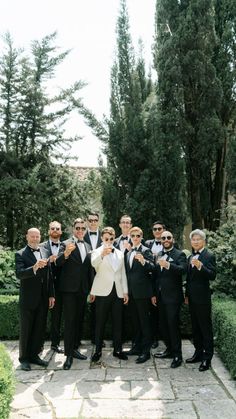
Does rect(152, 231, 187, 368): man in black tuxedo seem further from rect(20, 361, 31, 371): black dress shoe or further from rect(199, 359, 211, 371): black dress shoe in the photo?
rect(20, 361, 31, 371): black dress shoe

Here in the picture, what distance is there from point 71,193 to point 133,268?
31.9 feet

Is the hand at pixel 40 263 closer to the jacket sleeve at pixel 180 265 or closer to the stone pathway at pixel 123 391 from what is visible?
the stone pathway at pixel 123 391

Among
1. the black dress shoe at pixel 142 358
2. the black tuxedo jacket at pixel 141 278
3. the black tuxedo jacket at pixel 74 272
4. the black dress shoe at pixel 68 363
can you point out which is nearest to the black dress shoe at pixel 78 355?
the black dress shoe at pixel 68 363

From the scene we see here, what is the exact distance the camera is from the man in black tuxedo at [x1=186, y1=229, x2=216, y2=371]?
580 centimetres

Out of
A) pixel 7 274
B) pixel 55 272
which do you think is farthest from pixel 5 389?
pixel 7 274

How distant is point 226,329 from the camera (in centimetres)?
592

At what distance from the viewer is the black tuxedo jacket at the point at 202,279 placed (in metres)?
5.80

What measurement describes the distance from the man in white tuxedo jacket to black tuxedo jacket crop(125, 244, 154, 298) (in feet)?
0.38

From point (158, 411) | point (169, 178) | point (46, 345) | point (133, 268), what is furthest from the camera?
point (169, 178)

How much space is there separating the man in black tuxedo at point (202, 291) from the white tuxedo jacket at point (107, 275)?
3.14ft

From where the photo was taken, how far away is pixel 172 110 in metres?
15.6

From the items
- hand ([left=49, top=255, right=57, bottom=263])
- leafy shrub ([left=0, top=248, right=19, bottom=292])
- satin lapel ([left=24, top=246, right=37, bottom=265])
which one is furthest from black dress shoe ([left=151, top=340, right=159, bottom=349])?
leafy shrub ([left=0, top=248, right=19, bottom=292])

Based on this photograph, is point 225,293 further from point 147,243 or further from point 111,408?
point 111,408

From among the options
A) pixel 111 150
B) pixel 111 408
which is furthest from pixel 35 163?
pixel 111 408
